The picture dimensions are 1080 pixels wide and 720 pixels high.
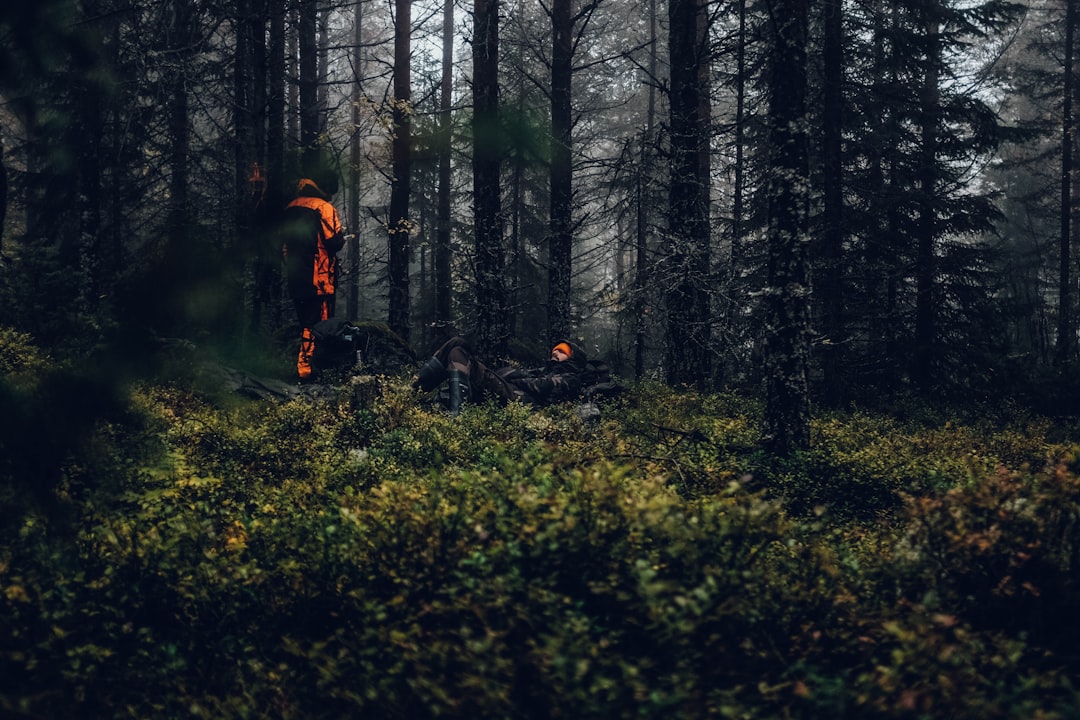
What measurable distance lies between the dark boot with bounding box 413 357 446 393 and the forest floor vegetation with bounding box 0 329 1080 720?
4892 millimetres

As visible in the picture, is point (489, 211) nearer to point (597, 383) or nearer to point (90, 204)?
point (597, 383)

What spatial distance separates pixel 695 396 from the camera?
1150 centimetres

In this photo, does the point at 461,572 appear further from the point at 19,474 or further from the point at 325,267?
the point at 325,267

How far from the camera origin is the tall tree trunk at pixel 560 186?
14297mm

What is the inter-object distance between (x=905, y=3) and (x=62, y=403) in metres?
17.1

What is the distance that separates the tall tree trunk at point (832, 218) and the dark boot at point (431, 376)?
730cm

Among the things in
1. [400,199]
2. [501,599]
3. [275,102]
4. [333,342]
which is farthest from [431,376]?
[400,199]

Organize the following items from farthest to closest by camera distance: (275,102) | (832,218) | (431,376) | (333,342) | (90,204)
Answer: (275,102) < (90,204) < (832,218) < (333,342) < (431,376)

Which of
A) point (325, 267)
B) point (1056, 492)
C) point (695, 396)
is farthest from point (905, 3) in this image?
point (1056, 492)

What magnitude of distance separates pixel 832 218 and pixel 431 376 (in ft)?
27.5

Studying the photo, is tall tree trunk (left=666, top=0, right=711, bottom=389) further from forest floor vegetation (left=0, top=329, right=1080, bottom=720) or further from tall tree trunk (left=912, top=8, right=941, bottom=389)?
forest floor vegetation (left=0, top=329, right=1080, bottom=720)

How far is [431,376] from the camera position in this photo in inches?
389

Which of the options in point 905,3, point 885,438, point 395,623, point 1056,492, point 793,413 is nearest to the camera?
point 395,623

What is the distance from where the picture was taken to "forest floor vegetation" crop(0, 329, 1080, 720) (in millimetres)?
2799
